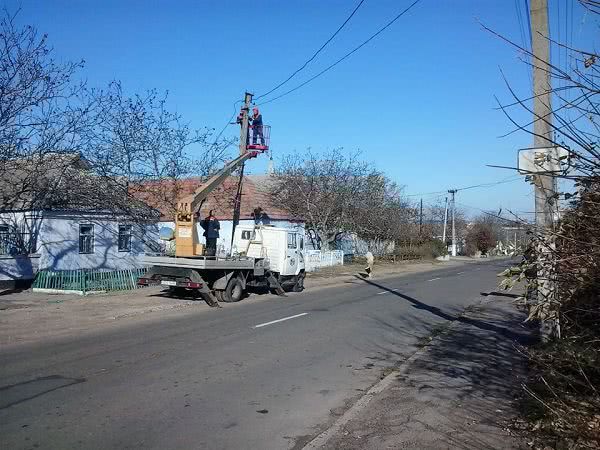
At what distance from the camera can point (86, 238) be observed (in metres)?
25.8

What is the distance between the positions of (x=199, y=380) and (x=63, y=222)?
61.7 ft

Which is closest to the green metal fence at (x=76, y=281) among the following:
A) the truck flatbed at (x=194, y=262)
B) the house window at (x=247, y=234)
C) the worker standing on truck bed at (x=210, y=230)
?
the truck flatbed at (x=194, y=262)

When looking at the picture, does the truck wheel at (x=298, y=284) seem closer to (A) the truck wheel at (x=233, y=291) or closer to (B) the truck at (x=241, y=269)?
(B) the truck at (x=241, y=269)

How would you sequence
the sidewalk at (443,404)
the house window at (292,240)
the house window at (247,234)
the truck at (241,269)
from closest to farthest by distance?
1. the sidewalk at (443,404)
2. the truck at (241,269)
3. the house window at (247,234)
4. the house window at (292,240)

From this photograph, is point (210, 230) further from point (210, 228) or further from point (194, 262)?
point (194, 262)

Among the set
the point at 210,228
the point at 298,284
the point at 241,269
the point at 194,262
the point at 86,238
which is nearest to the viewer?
the point at 194,262

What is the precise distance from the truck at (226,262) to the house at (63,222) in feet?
16.4

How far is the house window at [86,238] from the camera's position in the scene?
25486mm

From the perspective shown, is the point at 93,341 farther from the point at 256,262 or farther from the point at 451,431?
the point at 256,262

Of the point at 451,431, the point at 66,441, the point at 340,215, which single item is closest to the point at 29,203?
the point at 66,441

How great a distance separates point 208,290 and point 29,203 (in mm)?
8960

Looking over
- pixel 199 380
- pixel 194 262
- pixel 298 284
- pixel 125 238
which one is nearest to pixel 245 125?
pixel 298 284

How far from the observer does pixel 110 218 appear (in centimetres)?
2659

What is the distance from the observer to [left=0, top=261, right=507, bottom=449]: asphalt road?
5664 millimetres
